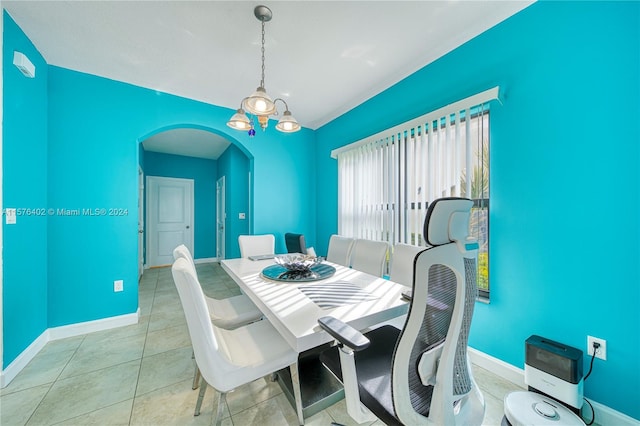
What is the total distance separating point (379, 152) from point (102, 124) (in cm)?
313

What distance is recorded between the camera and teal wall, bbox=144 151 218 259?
19.1 ft

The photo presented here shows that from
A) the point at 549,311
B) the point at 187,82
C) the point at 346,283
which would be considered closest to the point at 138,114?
the point at 187,82

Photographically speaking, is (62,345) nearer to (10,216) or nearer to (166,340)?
(166,340)

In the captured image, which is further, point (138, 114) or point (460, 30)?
point (138, 114)

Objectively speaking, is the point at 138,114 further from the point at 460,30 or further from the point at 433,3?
the point at 460,30

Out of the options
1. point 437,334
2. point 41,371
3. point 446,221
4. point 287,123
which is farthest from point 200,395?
point 287,123

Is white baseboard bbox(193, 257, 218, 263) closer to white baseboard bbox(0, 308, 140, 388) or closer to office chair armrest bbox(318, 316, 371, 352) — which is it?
white baseboard bbox(0, 308, 140, 388)

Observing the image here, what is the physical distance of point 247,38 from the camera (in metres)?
2.04

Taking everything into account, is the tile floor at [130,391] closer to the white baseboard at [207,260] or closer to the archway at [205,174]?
the archway at [205,174]

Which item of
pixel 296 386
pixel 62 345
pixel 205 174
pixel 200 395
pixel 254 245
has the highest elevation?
pixel 205 174

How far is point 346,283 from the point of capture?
170cm

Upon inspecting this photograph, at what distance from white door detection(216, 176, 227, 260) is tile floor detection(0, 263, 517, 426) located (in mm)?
3260

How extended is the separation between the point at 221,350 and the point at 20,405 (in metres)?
1.57

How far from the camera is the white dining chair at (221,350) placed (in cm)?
106
